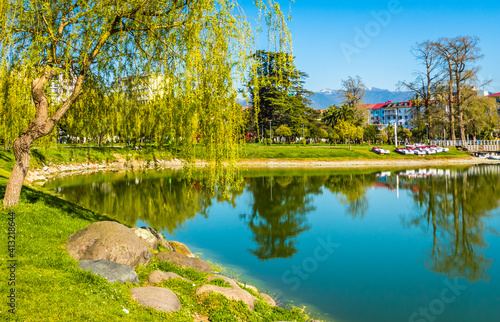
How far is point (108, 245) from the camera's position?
24.9 ft

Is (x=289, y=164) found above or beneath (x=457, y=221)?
above

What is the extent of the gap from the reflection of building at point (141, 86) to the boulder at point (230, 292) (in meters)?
5.94

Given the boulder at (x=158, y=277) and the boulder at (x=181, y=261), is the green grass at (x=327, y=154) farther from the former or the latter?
the boulder at (x=158, y=277)

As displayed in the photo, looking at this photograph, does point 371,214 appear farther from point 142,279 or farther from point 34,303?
point 34,303

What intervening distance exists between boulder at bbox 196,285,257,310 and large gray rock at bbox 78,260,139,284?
48.8 inches

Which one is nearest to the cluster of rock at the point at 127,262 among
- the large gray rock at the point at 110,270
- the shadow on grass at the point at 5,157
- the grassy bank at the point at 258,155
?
the large gray rock at the point at 110,270

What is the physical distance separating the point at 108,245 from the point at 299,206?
1465cm

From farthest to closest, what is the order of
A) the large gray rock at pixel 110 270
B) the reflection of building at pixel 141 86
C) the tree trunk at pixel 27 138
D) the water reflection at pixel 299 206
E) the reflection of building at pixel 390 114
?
1. the reflection of building at pixel 390 114
2. the water reflection at pixel 299 206
3. the reflection of building at pixel 141 86
4. the tree trunk at pixel 27 138
5. the large gray rock at pixel 110 270

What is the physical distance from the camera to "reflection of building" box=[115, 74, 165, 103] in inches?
429

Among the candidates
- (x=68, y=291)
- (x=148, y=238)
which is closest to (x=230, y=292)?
(x=68, y=291)

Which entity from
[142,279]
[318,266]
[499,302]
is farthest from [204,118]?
[499,302]

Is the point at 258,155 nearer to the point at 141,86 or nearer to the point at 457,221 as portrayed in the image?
the point at 457,221

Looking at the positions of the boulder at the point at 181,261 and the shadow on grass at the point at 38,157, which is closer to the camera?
the boulder at the point at 181,261

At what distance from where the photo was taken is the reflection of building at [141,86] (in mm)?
10886
